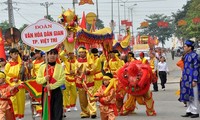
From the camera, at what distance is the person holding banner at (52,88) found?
923cm

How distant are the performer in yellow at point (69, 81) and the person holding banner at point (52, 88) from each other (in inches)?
156

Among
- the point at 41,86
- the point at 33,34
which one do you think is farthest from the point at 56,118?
the point at 33,34

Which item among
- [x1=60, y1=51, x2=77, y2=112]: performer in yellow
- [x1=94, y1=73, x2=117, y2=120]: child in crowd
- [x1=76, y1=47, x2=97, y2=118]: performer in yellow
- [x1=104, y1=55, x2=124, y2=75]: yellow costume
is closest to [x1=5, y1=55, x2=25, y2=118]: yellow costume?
[x1=60, y1=51, x2=77, y2=112]: performer in yellow

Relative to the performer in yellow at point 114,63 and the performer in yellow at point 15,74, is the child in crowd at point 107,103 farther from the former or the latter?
the performer in yellow at point 114,63

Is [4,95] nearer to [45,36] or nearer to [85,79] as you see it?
[45,36]

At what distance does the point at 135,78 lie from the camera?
1242cm

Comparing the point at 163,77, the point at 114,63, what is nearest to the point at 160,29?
the point at 163,77

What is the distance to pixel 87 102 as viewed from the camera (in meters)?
13.2

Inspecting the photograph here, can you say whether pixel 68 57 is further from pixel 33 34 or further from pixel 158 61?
pixel 158 61

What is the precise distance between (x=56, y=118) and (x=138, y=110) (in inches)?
210

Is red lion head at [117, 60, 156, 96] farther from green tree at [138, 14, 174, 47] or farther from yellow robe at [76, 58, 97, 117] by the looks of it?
green tree at [138, 14, 174, 47]

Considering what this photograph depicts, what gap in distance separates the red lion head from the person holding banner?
3.30m

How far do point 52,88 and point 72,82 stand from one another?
4.79 meters

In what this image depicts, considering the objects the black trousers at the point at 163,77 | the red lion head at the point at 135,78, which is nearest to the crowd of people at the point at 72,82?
the red lion head at the point at 135,78
